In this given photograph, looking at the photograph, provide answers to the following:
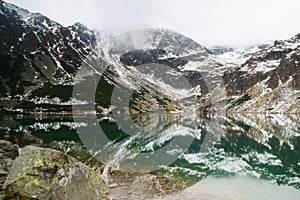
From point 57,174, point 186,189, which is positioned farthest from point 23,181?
point 186,189

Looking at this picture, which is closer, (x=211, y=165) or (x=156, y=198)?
(x=156, y=198)

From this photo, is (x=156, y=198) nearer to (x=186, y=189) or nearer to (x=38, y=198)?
(x=186, y=189)

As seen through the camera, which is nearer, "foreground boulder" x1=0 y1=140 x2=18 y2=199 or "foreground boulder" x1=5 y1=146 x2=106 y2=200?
"foreground boulder" x1=5 y1=146 x2=106 y2=200

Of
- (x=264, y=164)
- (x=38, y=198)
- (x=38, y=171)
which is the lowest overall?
(x=264, y=164)

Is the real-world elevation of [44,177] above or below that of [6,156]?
below

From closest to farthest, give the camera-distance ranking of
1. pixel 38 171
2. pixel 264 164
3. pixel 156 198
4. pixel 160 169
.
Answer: pixel 38 171, pixel 156 198, pixel 160 169, pixel 264 164

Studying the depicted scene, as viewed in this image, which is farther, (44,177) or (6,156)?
(6,156)

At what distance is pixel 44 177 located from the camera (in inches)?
732

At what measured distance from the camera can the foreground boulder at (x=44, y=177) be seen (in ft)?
56.2

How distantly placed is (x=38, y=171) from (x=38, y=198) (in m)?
1.88

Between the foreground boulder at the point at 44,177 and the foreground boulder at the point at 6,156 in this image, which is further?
the foreground boulder at the point at 6,156

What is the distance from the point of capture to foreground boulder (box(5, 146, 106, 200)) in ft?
56.2

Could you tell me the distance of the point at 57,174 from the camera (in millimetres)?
19531

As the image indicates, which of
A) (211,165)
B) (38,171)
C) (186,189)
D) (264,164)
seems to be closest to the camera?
(38,171)
